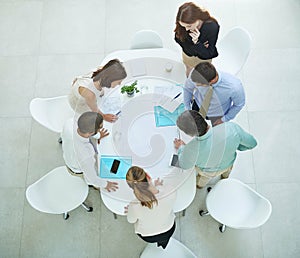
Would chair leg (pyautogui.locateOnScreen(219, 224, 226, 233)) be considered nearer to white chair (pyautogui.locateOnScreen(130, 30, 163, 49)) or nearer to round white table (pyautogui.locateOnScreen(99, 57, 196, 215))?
round white table (pyautogui.locateOnScreen(99, 57, 196, 215))

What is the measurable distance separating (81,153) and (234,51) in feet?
5.64

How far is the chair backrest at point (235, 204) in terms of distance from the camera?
2.97 m

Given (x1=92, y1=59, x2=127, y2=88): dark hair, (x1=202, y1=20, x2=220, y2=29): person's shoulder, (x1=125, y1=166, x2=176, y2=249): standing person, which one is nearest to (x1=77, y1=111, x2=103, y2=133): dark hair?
(x1=92, y1=59, x2=127, y2=88): dark hair

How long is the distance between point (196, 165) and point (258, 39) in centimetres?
202

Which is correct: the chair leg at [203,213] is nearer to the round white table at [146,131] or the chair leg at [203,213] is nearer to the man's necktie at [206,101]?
the round white table at [146,131]

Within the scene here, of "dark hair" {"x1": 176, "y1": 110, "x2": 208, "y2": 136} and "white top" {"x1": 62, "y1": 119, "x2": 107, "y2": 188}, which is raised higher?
"dark hair" {"x1": 176, "y1": 110, "x2": 208, "y2": 136}

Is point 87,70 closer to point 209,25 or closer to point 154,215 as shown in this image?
point 209,25

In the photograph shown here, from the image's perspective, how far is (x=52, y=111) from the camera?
3.42 meters

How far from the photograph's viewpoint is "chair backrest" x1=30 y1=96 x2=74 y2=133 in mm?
3266

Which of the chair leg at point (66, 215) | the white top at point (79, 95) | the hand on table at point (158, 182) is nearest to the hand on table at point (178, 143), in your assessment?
the hand on table at point (158, 182)

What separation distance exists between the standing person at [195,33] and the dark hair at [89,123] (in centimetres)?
90

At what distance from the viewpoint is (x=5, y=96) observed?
413cm

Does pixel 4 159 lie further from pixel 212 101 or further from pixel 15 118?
pixel 212 101

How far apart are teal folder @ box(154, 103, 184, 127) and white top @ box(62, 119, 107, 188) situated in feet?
1.81
